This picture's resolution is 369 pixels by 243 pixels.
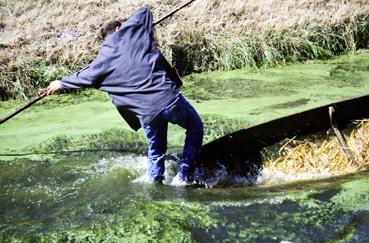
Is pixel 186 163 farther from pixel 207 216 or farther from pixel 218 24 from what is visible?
pixel 218 24

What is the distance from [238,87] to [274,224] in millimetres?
3618

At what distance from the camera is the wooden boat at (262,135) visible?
4184mm

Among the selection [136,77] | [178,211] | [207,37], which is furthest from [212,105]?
[178,211]

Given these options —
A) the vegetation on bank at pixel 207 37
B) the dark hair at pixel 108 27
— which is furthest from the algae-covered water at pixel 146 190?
the dark hair at pixel 108 27

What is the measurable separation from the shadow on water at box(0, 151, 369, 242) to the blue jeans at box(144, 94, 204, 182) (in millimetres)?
172

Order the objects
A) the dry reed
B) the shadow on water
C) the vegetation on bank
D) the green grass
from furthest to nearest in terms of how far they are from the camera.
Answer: the vegetation on bank
the green grass
the dry reed
the shadow on water

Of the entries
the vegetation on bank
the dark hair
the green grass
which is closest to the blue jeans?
the dark hair

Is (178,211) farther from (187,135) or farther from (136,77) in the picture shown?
(136,77)

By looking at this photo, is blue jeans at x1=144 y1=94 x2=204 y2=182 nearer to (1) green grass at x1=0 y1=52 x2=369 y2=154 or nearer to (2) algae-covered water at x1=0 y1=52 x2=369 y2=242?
(2) algae-covered water at x1=0 y1=52 x2=369 y2=242

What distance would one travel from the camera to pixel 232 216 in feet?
10.9

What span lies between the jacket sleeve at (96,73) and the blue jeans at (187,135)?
50 centimetres

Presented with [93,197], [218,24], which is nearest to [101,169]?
[93,197]

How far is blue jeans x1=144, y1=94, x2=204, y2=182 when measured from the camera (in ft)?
12.0

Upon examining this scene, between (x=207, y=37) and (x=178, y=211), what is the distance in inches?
174
